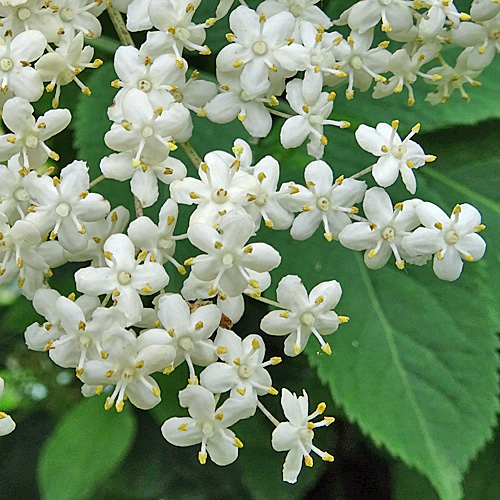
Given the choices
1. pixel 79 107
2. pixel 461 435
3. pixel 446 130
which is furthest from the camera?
pixel 446 130

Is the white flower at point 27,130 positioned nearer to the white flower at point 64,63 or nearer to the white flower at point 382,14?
the white flower at point 64,63

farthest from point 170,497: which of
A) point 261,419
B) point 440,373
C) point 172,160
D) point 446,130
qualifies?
point 446,130

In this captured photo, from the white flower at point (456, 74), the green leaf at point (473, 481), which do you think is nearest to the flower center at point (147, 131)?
the white flower at point (456, 74)

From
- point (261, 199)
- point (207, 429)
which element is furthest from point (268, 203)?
point (207, 429)

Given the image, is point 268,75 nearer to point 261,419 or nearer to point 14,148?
point 14,148

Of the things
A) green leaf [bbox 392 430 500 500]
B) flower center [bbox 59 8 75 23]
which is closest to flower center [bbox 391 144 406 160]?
flower center [bbox 59 8 75 23]
